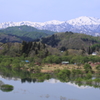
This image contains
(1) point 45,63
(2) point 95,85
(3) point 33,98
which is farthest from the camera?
(1) point 45,63

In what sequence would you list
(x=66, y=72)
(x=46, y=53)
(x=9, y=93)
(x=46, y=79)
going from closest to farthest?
(x=9, y=93)
(x=46, y=79)
(x=66, y=72)
(x=46, y=53)

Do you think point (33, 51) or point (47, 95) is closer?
point (47, 95)

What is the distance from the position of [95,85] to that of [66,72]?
13126 millimetres

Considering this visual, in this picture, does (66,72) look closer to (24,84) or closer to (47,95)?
(24,84)

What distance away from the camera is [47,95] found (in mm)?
44469

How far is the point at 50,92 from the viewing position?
4722 cm

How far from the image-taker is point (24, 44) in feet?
375

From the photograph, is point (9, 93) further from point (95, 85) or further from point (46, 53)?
point (46, 53)

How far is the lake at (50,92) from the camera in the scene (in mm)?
42875

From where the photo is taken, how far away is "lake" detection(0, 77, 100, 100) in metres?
42.9

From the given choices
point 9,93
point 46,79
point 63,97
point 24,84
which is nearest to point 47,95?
point 63,97

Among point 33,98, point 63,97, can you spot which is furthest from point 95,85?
point 33,98

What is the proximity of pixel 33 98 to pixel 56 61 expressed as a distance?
173 feet

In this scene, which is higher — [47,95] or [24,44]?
[24,44]
